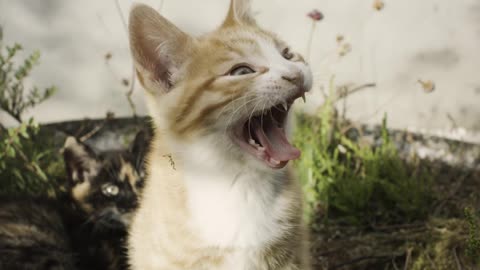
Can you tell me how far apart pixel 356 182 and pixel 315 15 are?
85 cm

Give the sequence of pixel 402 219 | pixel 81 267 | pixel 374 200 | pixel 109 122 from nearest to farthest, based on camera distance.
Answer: pixel 81 267 < pixel 402 219 < pixel 374 200 < pixel 109 122

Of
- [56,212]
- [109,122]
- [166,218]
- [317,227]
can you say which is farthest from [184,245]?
[109,122]

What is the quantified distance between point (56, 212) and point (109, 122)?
1227mm

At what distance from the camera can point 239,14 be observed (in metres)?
1.57

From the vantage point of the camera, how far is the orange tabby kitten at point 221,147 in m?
1.23

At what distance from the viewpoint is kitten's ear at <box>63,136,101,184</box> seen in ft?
6.89

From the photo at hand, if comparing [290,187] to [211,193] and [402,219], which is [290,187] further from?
[402,219]

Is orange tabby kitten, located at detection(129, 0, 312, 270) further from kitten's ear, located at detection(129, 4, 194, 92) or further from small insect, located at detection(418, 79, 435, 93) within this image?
small insect, located at detection(418, 79, 435, 93)

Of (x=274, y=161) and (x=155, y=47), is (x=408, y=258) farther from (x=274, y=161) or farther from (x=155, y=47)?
(x=155, y=47)

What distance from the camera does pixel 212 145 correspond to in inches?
49.1

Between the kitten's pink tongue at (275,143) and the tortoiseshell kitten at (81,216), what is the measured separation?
0.97 metres

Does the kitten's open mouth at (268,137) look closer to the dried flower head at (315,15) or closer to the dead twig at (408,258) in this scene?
the dead twig at (408,258)

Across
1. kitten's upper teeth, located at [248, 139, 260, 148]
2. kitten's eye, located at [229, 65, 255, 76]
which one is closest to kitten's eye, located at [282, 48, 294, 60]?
kitten's eye, located at [229, 65, 255, 76]

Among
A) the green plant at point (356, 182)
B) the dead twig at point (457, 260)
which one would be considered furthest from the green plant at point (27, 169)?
the dead twig at point (457, 260)
